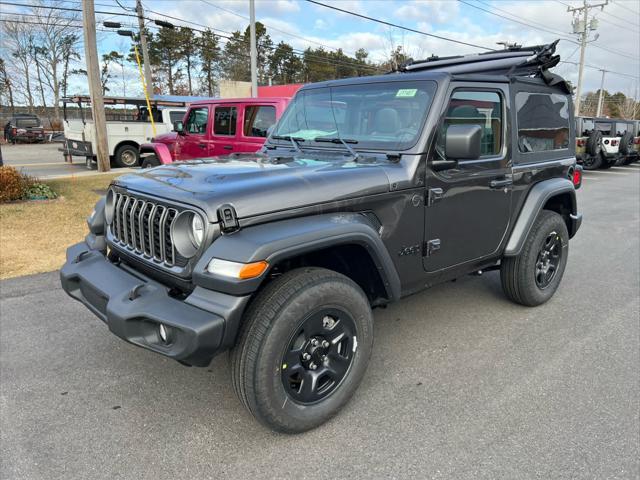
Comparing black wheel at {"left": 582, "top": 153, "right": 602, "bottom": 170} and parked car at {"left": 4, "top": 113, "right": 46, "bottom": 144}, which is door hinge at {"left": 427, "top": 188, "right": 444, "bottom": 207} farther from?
parked car at {"left": 4, "top": 113, "right": 46, "bottom": 144}

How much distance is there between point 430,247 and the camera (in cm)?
314

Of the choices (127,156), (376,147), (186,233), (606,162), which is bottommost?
(606,162)

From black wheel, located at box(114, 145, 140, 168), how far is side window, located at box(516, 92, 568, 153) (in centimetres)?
1387

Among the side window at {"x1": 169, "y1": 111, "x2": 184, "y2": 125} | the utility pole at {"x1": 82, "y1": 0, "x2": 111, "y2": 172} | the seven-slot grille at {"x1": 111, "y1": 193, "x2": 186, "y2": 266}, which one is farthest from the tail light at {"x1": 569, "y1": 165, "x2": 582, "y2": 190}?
the side window at {"x1": 169, "y1": 111, "x2": 184, "y2": 125}

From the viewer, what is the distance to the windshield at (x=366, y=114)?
3107 millimetres

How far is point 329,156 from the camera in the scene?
3248mm

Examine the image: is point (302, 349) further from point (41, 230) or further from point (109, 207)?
point (41, 230)

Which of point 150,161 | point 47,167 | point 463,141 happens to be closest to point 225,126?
point 150,161

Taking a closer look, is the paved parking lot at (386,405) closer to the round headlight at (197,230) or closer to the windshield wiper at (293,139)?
the round headlight at (197,230)

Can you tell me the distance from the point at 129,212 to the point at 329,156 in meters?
1.34

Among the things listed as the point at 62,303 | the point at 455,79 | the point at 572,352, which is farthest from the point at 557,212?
the point at 62,303

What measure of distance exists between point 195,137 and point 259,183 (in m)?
7.06

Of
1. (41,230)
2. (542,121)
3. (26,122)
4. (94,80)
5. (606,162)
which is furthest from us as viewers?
(26,122)

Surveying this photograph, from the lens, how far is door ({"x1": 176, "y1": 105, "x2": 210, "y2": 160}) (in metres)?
8.88
